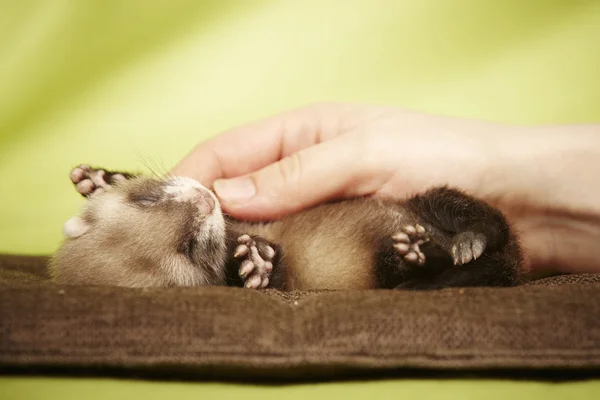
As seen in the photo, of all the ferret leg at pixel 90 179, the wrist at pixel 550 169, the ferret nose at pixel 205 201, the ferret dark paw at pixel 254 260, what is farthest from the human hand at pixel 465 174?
the ferret leg at pixel 90 179

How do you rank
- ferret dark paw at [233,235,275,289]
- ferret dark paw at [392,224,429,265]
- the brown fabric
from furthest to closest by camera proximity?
ferret dark paw at [233,235,275,289]
ferret dark paw at [392,224,429,265]
the brown fabric

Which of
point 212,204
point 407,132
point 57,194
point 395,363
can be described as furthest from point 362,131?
point 57,194

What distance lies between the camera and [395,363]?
1.02 m

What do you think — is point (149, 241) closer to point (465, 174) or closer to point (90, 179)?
point (90, 179)

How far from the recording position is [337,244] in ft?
5.29

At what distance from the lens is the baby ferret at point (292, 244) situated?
4.62 feet

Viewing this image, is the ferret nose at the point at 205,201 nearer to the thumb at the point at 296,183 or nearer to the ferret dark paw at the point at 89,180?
the thumb at the point at 296,183

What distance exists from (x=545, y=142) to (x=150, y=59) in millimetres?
1814

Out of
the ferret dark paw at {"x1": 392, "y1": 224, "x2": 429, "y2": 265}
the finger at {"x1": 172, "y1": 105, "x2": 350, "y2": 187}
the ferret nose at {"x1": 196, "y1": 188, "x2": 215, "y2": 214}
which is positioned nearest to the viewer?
the ferret dark paw at {"x1": 392, "y1": 224, "x2": 429, "y2": 265}

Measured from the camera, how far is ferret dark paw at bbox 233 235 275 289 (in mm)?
1465

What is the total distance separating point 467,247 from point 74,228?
111 cm

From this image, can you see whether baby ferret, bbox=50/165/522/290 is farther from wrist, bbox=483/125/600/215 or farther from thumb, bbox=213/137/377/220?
wrist, bbox=483/125/600/215

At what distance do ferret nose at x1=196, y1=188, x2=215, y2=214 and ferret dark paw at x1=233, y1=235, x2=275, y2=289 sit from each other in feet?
0.48

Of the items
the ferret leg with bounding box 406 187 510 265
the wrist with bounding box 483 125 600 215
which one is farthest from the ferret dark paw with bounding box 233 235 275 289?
the wrist with bounding box 483 125 600 215
